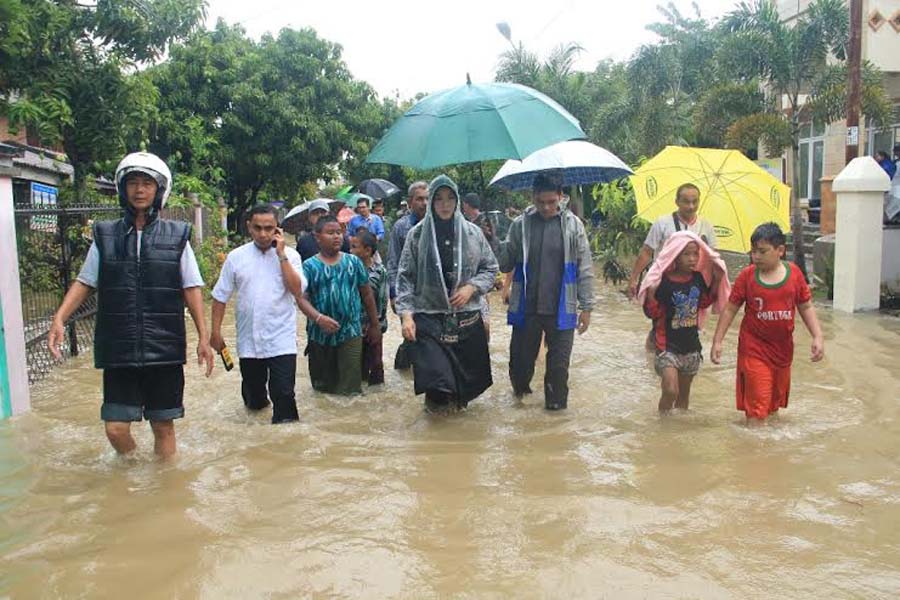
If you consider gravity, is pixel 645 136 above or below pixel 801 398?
above

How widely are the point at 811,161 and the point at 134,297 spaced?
21.4 m

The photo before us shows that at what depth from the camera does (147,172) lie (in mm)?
4500

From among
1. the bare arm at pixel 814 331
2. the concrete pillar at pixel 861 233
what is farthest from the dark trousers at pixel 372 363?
the concrete pillar at pixel 861 233

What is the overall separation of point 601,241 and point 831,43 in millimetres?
4835

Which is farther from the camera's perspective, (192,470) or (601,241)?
(601,241)

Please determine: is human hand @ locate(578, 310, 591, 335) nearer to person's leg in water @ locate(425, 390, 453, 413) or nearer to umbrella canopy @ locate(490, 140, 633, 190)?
person's leg in water @ locate(425, 390, 453, 413)

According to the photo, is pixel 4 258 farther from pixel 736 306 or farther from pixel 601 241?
pixel 601 241

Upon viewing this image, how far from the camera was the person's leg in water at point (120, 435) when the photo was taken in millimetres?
4707

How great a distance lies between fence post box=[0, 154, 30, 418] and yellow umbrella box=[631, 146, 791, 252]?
5.13m

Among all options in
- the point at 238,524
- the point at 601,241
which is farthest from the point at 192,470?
the point at 601,241

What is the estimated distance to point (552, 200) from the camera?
6.10 m

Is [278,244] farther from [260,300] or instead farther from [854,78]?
[854,78]

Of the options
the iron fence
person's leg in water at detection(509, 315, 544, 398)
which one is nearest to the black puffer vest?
person's leg in water at detection(509, 315, 544, 398)

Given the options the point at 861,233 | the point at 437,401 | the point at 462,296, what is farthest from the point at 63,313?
the point at 861,233
